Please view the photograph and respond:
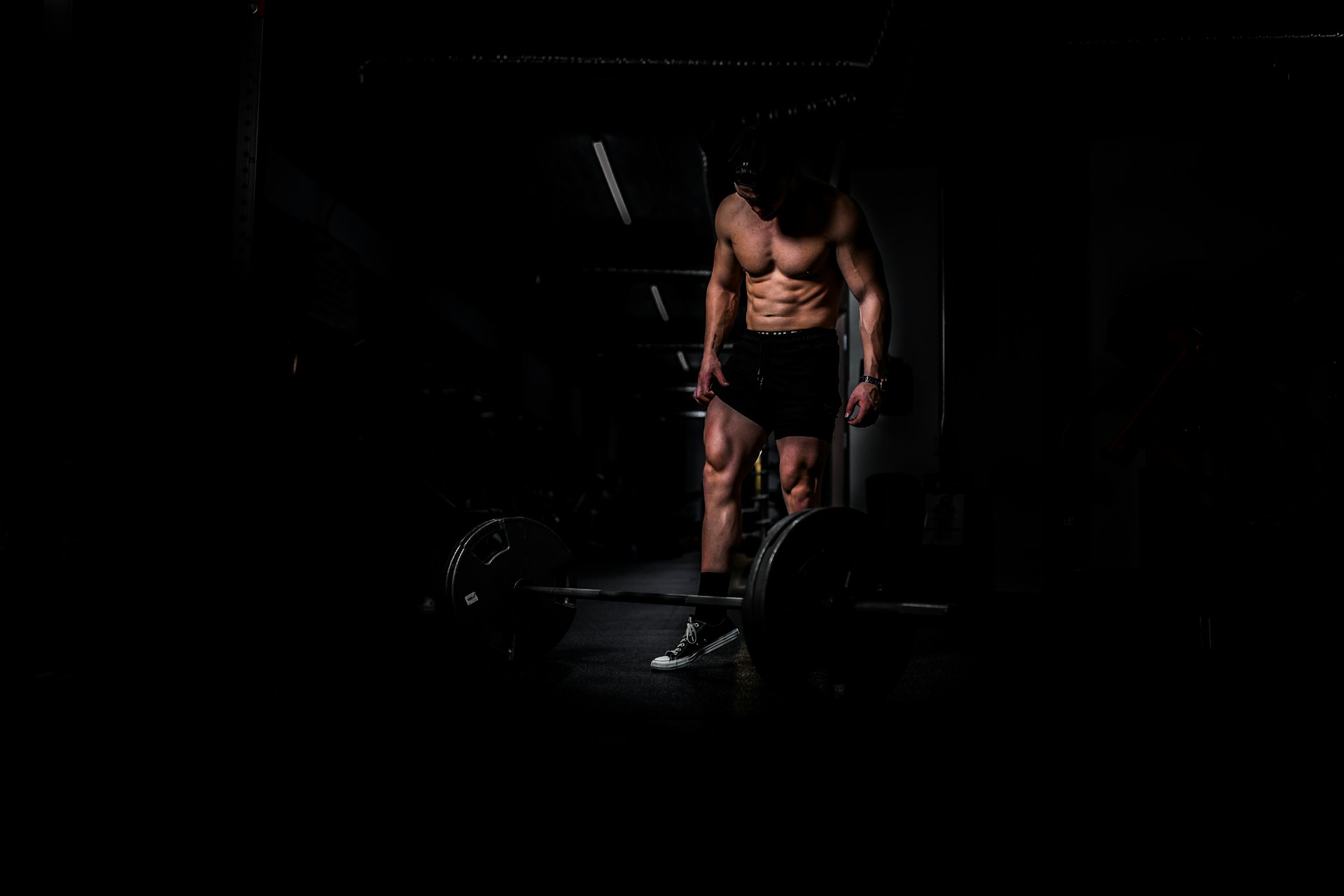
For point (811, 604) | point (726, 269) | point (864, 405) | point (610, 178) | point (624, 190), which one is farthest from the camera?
point (624, 190)

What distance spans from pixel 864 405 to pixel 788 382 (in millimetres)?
224

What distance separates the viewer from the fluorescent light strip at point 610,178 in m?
5.67

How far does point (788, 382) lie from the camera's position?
86.3 inches

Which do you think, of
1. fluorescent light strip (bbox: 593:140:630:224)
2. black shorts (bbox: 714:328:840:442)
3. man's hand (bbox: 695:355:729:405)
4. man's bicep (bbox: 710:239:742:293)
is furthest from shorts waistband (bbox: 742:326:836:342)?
fluorescent light strip (bbox: 593:140:630:224)

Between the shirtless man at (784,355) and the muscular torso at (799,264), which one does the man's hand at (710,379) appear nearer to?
the shirtless man at (784,355)

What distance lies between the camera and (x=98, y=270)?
3.21m

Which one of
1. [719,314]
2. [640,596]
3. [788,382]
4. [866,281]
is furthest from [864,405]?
[640,596]

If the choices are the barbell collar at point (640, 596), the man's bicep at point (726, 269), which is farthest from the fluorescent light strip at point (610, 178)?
the barbell collar at point (640, 596)

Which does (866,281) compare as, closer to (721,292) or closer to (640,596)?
(721,292)

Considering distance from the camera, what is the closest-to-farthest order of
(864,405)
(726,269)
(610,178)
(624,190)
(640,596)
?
(640,596), (864,405), (726,269), (610,178), (624,190)

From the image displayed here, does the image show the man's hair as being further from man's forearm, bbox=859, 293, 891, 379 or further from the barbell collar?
the barbell collar

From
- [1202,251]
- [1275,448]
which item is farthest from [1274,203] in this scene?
A: [1275,448]

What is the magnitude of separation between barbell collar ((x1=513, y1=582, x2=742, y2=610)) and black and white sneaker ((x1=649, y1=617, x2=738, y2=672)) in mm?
391

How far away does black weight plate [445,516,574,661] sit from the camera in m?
2.01
